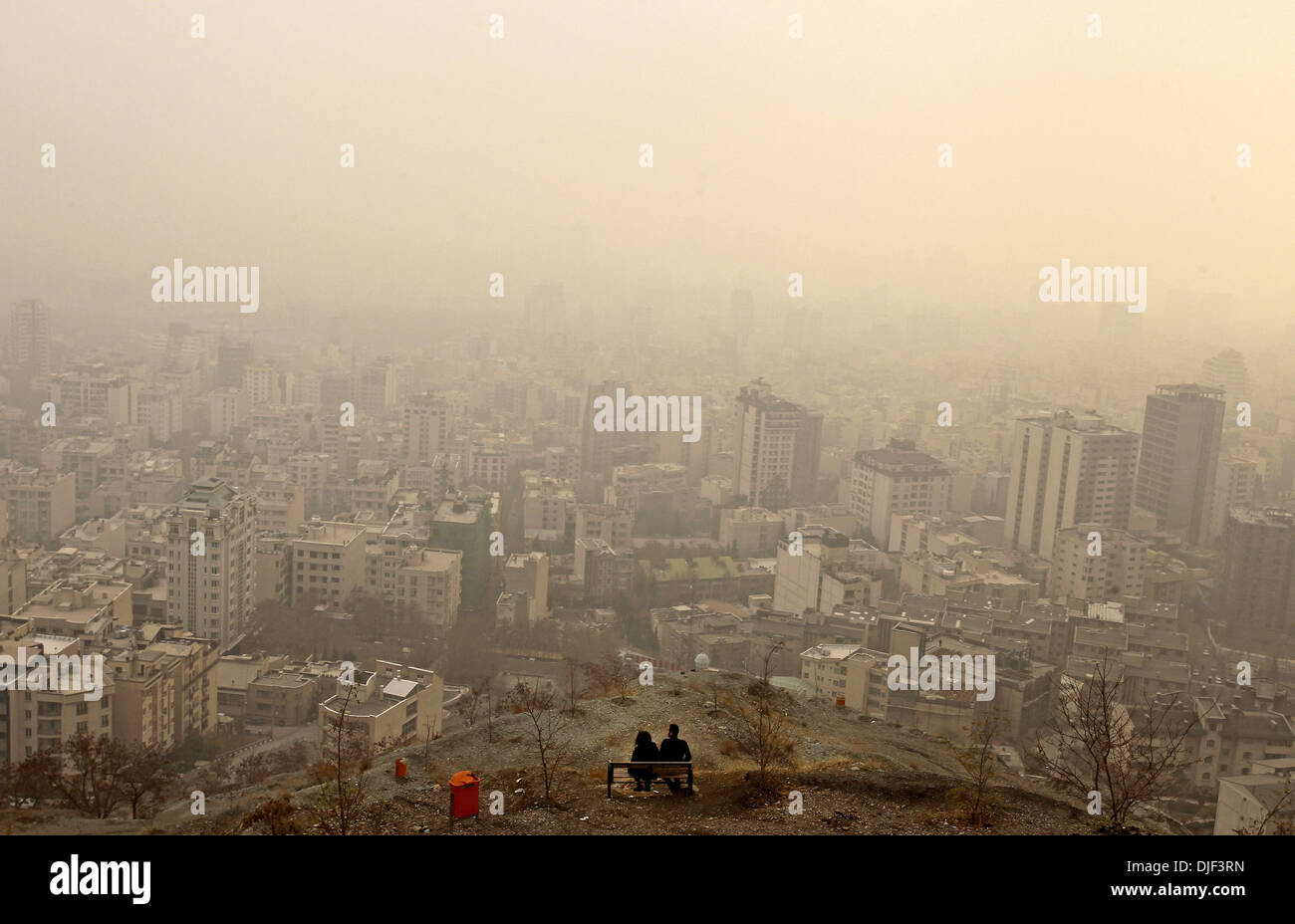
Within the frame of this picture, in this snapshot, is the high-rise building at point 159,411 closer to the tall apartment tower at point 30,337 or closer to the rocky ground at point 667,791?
the tall apartment tower at point 30,337

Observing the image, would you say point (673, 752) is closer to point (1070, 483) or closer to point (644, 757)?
point (644, 757)

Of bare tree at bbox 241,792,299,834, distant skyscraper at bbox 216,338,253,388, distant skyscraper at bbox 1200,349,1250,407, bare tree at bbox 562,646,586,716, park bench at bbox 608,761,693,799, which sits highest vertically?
distant skyscraper at bbox 1200,349,1250,407

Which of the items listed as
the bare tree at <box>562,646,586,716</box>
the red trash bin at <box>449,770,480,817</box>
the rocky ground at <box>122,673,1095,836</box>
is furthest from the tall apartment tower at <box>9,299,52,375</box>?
the red trash bin at <box>449,770,480,817</box>

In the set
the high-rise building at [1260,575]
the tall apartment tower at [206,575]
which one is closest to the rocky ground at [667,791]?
the tall apartment tower at [206,575]

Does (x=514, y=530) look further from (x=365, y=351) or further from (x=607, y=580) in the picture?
(x=365, y=351)

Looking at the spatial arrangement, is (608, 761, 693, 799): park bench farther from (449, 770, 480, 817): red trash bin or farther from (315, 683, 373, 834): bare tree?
(315, 683, 373, 834): bare tree
